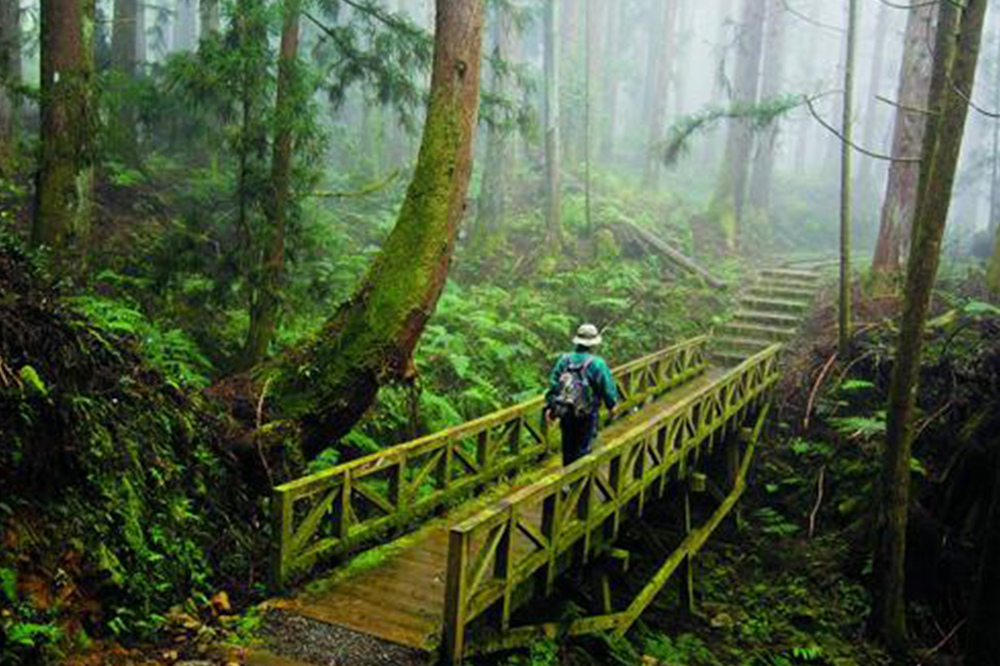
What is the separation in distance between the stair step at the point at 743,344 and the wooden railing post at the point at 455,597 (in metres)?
13.4

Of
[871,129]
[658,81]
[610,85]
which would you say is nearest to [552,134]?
[658,81]

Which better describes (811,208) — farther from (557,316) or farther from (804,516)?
(804,516)

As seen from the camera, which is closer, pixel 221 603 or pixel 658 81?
pixel 221 603

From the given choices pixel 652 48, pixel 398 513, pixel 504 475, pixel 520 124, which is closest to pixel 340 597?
pixel 398 513

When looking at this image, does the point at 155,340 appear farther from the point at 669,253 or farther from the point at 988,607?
the point at 669,253

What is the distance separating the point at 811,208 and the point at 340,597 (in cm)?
3537

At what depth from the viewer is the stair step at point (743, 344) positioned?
1808 centimetres

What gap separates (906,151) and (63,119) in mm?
15396

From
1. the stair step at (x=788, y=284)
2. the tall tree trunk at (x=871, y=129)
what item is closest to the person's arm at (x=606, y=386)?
the stair step at (x=788, y=284)

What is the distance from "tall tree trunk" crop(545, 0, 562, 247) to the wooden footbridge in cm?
877

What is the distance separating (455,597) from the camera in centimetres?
599

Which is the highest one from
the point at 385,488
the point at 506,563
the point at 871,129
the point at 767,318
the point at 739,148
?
the point at 871,129

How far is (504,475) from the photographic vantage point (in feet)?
33.7

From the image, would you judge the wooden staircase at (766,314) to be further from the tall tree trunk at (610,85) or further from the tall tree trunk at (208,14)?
the tall tree trunk at (610,85)
